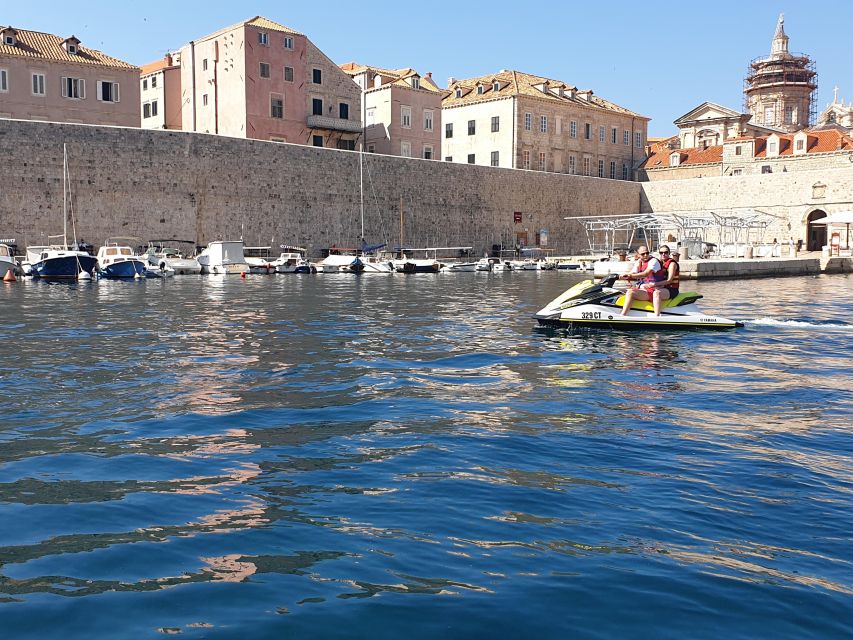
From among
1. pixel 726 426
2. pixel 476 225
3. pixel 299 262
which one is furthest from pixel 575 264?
pixel 726 426

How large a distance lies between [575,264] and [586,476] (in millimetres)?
38635

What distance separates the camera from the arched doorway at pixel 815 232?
2119 inches

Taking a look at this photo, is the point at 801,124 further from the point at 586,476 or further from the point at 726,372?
the point at 586,476

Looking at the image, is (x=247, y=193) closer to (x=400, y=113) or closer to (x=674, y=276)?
(x=400, y=113)

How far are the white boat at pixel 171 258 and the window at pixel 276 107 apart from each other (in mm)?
12271

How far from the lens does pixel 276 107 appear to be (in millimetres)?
47406

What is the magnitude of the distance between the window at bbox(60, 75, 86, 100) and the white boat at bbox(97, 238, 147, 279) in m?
13.7

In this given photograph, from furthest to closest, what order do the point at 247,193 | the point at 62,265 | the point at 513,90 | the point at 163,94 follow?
the point at 513,90 → the point at 163,94 → the point at 247,193 → the point at 62,265

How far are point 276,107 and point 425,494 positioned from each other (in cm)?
4503

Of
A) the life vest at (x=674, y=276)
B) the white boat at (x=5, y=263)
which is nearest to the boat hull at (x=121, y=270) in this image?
the white boat at (x=5, y=263)

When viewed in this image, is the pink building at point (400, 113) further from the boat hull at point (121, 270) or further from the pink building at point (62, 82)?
the boat hull at point (121, 270)

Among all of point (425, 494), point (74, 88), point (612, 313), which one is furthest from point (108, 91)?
point (425, 494)

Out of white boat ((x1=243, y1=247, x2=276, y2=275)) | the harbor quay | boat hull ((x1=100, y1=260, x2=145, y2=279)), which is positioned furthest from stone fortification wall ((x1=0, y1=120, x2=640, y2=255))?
boat hull ((x1=100, y1=260, x2=145, y2=279))

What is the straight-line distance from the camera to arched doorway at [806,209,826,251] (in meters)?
53.8
